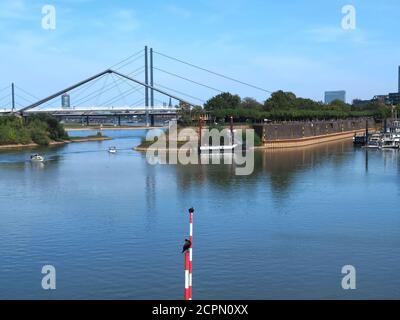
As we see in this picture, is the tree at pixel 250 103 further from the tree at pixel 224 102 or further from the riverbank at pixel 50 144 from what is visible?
the riverbank at pixel 50 144

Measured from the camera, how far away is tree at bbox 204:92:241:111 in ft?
130

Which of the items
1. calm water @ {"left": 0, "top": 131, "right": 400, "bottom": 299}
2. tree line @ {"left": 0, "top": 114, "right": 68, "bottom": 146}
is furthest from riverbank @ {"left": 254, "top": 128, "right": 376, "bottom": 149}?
tree line @ {"left": 0, "top": 114, "right": 68, "bottom": 146}

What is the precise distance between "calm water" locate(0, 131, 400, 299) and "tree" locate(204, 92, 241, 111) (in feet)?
76.5

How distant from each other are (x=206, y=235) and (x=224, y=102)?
31773 mm

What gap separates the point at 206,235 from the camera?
8523 mm

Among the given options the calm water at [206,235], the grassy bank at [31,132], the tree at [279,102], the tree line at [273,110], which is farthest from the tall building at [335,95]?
the calm water at [206,235]

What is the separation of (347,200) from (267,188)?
2.42m

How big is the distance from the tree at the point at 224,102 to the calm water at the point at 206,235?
23317 mm

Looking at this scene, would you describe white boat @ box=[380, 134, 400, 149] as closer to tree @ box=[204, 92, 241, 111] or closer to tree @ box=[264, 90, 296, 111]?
tree @ box=[264, 90, 296, 111]

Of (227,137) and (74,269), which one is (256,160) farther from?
(74,269)

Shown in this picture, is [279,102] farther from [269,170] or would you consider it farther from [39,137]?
[269,170]

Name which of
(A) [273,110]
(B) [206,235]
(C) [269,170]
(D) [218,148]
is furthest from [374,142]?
(B) [206,235]
